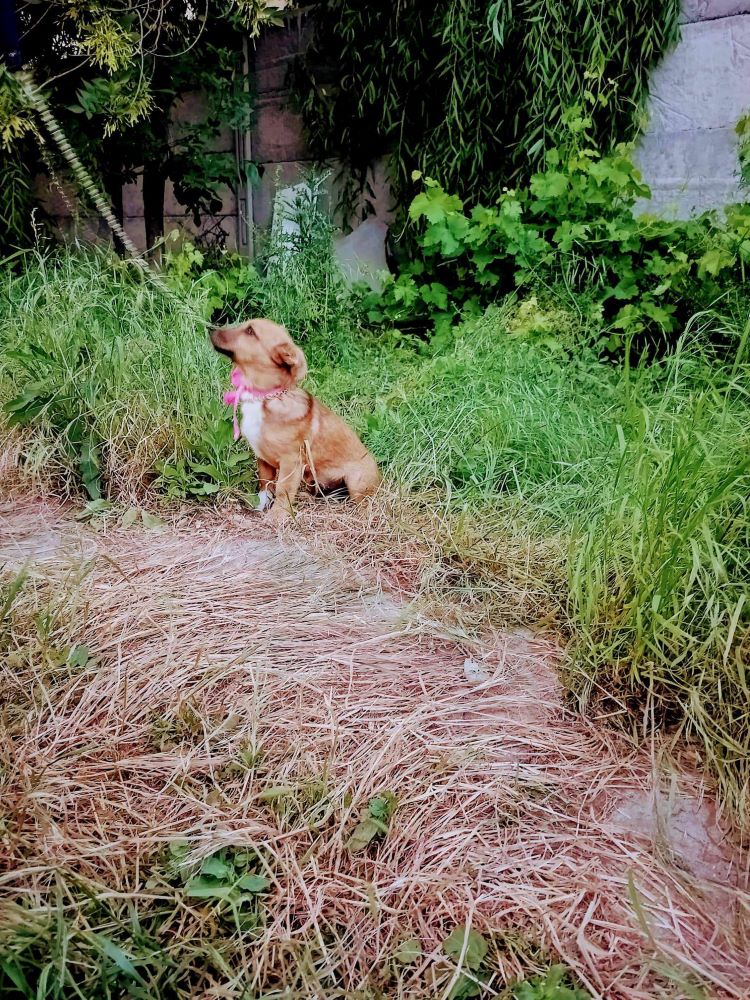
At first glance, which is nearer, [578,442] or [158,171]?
[578,442]

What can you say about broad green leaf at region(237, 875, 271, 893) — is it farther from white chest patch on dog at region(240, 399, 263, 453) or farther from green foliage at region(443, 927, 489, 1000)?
white chest patch on dog at region(240, 399, 263, 453)

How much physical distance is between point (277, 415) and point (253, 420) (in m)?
0.09

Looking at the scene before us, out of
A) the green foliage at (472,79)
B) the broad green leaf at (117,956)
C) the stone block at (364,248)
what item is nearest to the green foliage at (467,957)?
the broad green leaf at (117,956)

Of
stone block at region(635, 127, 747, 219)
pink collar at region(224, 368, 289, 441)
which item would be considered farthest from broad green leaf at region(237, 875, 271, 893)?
stone block at region(635, 127, 747, 219)

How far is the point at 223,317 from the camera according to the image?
5.00m

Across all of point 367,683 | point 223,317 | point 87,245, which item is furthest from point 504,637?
point 87,245

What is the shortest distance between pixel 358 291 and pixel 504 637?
3747 millimetres

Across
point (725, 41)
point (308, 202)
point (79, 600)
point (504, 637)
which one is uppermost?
point (725, 41)

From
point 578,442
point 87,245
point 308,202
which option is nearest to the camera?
point 578,442

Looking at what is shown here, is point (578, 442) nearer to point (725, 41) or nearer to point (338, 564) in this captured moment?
point (338, 564)

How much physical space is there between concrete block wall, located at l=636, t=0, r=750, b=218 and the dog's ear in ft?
9.41

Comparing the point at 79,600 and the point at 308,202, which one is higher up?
the point at 308,202

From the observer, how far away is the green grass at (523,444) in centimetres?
172

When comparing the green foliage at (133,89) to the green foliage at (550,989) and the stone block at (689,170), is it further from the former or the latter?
the green foliage at (550,989)
